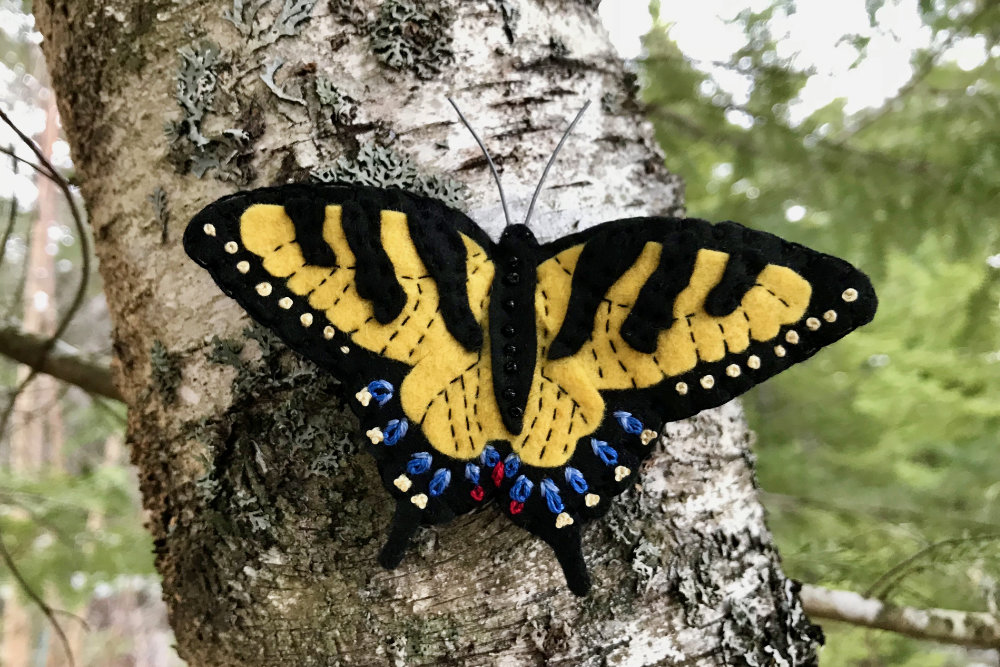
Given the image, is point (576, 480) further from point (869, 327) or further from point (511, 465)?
point (869, 327)

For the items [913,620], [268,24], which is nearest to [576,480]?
[268,24]

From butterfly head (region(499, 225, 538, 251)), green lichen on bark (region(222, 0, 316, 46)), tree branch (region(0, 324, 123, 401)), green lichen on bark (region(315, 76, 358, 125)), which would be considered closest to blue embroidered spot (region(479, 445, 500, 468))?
butterfly head (region(499, 225, 538, 251))

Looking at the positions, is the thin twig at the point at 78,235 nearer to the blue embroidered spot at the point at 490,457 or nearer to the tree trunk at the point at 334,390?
the tree trunk at the point at 334,390

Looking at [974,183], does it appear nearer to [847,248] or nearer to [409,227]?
[847,248]

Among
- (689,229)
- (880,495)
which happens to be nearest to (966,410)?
(880,495)

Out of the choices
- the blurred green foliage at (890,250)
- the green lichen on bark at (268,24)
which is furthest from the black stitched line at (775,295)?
the blurred green foliage at (890,250)

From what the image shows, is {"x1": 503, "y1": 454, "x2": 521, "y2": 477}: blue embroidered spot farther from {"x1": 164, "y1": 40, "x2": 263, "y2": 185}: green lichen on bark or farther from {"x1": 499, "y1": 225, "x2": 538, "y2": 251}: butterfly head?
{"x1": 164, "y1": 40, "x2": 263, "y2": 185}: green lichen on bark
